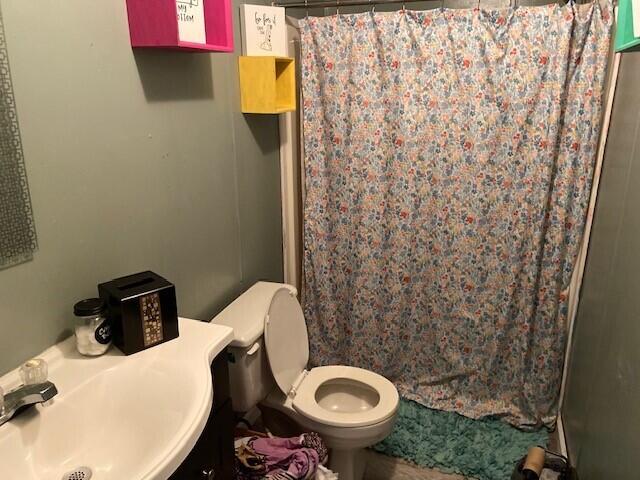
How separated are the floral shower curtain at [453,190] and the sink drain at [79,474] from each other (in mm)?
1517

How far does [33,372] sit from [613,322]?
5.25 feet

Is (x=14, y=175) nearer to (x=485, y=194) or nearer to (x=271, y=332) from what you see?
(x=271, y=332)

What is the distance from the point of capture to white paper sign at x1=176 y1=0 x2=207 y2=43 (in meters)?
1.37

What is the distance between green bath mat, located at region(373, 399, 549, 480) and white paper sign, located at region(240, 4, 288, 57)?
1772 mm

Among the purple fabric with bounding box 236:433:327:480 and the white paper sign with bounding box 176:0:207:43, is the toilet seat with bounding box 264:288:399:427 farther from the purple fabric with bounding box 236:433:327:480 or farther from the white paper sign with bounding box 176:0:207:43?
the white paper sign with bounding box 176:0:207:43

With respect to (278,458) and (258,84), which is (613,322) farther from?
(258,84)

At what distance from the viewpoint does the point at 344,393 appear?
2189mm

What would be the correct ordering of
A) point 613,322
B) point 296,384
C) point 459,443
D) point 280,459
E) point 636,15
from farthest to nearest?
point 459,443 < point 296,384 < point 280,459 < point 613,322 < point 636,15

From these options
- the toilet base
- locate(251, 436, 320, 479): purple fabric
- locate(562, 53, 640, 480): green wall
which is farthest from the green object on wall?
the toilet base

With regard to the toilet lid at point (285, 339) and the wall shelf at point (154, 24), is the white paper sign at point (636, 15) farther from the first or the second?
the toilet lid at point (285, 339)

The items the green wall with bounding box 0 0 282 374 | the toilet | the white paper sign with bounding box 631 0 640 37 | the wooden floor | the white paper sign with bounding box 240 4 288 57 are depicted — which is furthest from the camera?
the wooden floor

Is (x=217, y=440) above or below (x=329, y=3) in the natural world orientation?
below

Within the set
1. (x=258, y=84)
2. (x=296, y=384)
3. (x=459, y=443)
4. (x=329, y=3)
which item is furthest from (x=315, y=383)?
(x=329, y=3)

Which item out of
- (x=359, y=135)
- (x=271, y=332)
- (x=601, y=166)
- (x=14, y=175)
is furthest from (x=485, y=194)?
(x=14, y=175)
